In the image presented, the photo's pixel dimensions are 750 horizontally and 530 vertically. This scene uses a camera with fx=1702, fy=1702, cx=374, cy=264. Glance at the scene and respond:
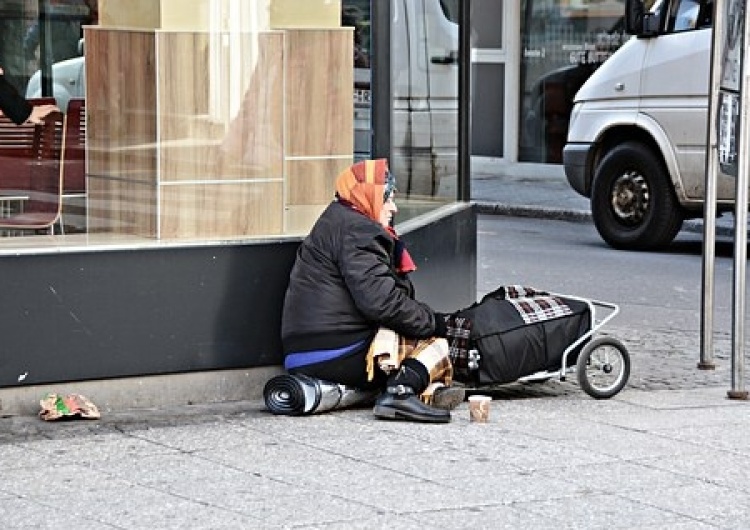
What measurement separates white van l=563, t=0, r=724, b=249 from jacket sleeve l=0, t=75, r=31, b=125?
22.5 feet

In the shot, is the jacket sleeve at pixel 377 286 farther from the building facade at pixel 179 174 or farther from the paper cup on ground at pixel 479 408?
the building facade at pixel 179 174

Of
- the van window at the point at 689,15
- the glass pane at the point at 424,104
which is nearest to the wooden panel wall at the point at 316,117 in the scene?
the glass pane at the point at 424,104

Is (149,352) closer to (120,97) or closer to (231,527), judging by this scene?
(120,97)

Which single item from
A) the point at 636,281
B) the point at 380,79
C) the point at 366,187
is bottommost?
the point at 636,281

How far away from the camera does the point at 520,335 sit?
748cm

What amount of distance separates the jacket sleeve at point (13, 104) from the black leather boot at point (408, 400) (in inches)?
79.7

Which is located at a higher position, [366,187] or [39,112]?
[39,112]

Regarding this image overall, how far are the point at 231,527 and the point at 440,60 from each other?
438 cm

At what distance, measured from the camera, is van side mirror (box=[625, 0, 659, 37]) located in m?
13.6

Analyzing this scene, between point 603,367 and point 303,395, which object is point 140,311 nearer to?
point 303,395

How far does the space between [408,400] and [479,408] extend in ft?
1.00

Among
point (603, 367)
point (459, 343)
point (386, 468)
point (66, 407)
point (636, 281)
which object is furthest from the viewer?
point (636, 281)

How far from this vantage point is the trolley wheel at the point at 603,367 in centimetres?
760

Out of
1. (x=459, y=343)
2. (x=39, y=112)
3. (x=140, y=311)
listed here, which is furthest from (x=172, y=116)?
(x=459, y=343)
